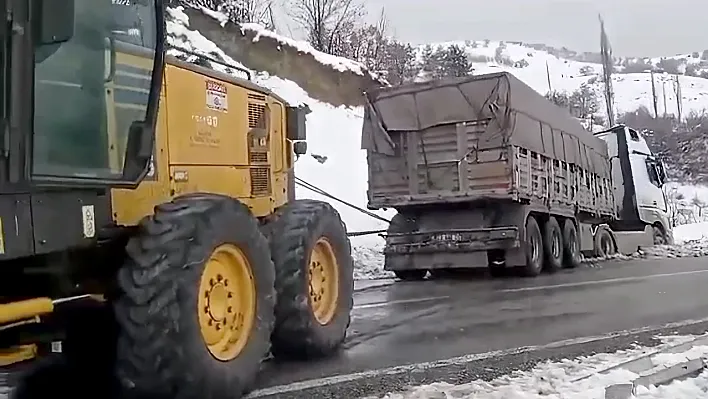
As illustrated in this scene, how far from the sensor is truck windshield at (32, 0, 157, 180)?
450cm

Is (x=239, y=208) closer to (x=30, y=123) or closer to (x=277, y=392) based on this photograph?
(x=277, y=392)

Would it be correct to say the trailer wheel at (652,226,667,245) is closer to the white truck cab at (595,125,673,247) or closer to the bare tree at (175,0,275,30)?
the white truck cab at (595,125,673,247)

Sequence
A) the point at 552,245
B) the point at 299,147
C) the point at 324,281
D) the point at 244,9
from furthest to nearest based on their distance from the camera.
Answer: the point at 244,9, the point at 552,245, the point at 299,147, the point at 324,281

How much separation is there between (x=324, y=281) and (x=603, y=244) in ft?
51.3

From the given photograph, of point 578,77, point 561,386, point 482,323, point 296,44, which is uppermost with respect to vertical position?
point 578,77

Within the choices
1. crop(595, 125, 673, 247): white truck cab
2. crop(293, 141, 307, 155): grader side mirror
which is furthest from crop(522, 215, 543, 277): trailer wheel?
crop(293, 141, 307, 155): grader side mirror

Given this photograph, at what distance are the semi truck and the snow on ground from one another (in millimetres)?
8698

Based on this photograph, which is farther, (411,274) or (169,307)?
(411,274)

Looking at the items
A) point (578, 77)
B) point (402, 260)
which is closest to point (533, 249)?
point (402, 260)

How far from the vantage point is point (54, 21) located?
425 centimetres

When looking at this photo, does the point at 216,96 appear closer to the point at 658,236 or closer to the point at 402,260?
the point at 402,260

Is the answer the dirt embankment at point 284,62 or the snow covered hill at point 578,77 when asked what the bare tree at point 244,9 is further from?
the snow covered hill at point 578,77

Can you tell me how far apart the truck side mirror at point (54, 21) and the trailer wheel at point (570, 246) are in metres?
15.1

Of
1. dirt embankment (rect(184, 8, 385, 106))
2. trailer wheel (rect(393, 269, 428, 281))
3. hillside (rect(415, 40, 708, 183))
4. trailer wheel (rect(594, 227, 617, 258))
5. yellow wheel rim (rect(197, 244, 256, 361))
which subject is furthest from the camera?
hillside (rect(415, 40, 708, 183))
